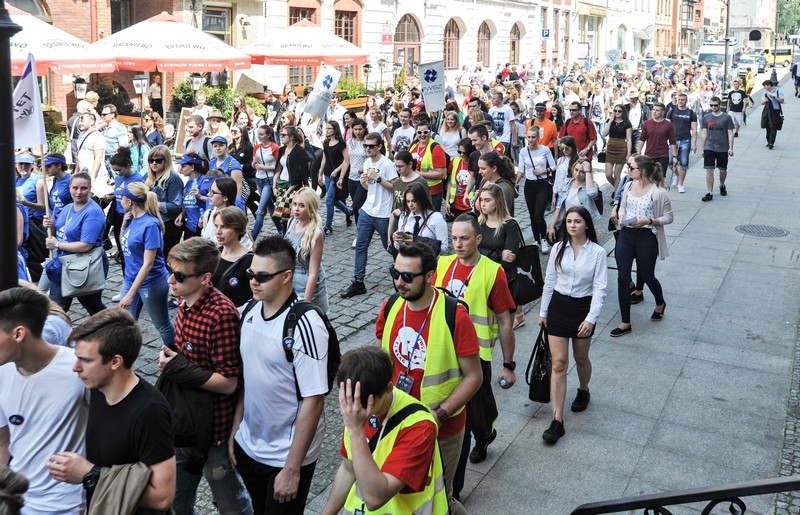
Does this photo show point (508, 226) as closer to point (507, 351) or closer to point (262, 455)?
point (507, 351)

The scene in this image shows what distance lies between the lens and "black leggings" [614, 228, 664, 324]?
28.5 ft

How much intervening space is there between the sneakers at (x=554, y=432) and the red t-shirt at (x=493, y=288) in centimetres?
114

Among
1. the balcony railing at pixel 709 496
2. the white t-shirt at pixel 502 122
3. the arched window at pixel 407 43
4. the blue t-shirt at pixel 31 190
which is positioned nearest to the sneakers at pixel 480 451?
the balcony railing at pixel 709 496

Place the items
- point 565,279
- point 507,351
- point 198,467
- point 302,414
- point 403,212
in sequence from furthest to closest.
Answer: point 403,212, point 565,279, point 507,351, point 198,467, point 302,414

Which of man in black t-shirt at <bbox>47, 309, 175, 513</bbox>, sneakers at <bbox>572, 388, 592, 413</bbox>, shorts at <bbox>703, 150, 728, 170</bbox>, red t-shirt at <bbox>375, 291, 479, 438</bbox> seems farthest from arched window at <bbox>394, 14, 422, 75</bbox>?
man in black t-shirt at <bbox>47, 309, 175, 513</bbox>

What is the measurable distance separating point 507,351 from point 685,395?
2.23 m

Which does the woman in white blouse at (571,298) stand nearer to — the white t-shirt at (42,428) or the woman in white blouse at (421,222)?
the woman in white blouse at (421,222)

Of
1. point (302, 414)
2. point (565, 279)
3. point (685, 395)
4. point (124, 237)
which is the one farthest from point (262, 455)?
point (685, 395)

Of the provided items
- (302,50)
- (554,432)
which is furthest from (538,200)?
(302,50)

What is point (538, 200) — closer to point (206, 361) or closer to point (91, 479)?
point (206, 361)

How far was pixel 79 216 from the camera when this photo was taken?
24.0ft

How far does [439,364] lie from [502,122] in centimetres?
1226

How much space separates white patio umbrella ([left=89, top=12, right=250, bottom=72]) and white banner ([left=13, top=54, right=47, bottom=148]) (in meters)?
9.14

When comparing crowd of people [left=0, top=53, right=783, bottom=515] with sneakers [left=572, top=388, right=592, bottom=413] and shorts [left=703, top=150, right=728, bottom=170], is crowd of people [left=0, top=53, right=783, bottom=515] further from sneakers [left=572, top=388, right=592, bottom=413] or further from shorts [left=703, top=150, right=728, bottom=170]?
shorts [left=703, top=150, right=728, bottom=170]
